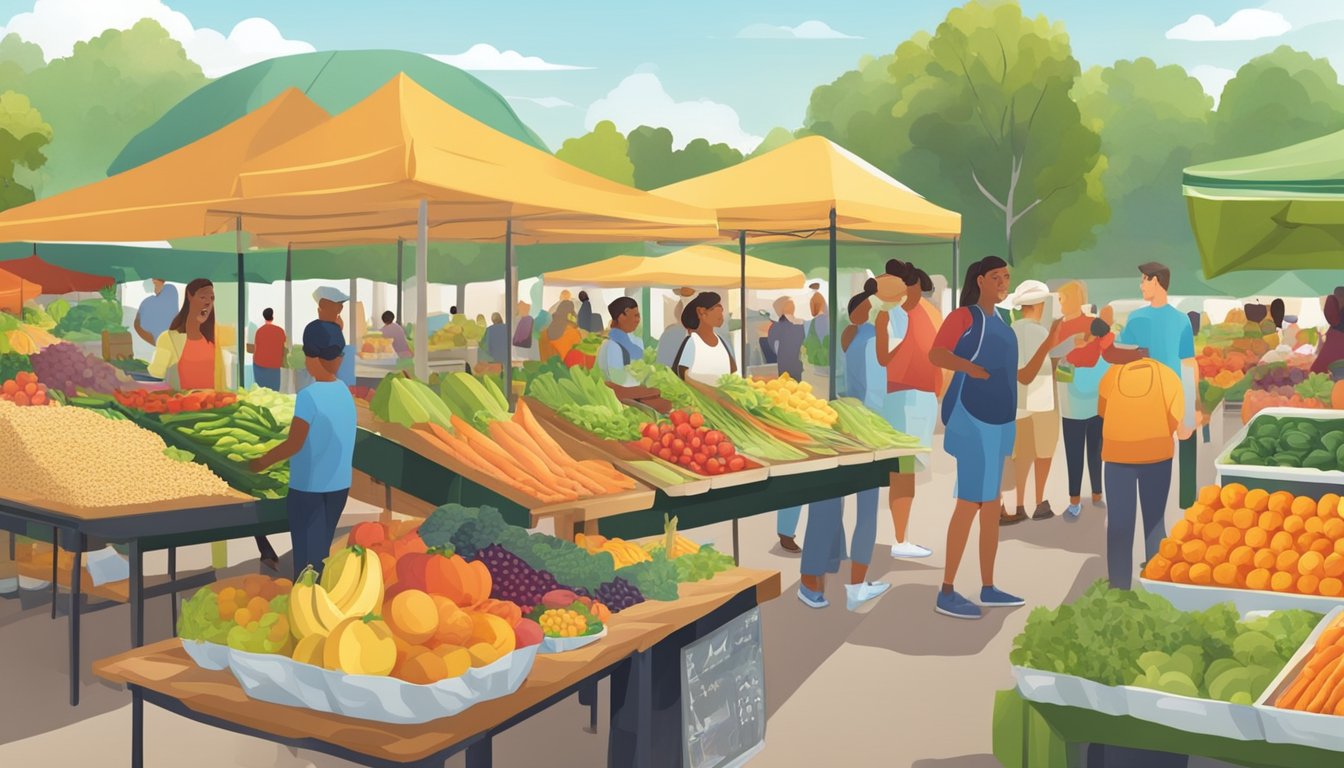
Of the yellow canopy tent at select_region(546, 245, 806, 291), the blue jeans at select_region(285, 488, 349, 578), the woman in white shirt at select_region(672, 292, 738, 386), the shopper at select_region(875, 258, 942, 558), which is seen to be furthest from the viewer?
the yellow canopy tent at select_region(546, 245, 806, 291)

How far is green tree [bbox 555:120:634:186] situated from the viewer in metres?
42.3

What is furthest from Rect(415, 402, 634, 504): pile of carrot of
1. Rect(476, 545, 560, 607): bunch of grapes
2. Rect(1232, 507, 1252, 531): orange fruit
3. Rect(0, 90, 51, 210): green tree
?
Rect(0, 90, 51, 210): green tree

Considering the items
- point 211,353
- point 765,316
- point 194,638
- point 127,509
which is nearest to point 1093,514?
point 211,353

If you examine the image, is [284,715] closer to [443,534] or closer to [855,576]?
[443,534]

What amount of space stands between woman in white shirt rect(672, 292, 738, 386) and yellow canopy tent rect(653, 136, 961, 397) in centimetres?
111

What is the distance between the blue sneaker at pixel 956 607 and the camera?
282 inches

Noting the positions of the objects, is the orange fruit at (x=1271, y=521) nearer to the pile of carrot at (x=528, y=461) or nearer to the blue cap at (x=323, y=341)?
the pile of carrot at (x=528, y=461)

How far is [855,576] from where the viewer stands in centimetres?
754

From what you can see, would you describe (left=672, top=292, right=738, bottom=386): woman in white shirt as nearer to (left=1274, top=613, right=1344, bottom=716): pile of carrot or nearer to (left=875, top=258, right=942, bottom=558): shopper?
(left=875, top=258, right=942, bottom=558): shopper

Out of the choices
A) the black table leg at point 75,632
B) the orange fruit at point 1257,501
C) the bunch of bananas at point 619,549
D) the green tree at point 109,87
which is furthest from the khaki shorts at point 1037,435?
the green tree at point 109,87

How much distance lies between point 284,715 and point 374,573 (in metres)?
0.44

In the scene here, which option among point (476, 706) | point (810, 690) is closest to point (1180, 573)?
point (810, 690)

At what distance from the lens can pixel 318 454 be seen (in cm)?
543

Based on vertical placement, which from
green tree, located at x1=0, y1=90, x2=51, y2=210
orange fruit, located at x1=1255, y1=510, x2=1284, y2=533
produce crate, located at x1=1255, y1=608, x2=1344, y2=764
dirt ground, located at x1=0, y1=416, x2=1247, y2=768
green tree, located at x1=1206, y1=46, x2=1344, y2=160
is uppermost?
Result: green tree, located at x1=1206, y1=46, x2=1344, y2=160
